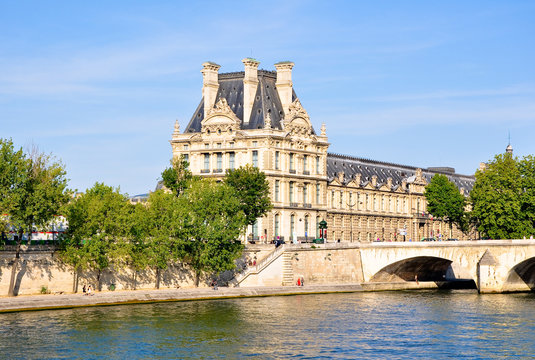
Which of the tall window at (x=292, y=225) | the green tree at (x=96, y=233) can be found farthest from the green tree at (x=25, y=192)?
the tall window at (x=292, y=225)

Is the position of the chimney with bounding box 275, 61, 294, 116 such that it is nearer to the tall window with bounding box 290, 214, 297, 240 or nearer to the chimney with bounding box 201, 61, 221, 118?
the chimney with bounding box 201, 61, 221, 118

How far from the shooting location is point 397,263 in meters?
121

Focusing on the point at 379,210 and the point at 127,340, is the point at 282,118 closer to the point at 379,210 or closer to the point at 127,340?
the point at 379,210

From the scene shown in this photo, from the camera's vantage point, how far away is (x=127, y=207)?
102 metres

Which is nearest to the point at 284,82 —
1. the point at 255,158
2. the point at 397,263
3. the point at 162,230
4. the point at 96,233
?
the point at 255,158

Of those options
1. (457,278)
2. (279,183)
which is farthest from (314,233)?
(457,278)

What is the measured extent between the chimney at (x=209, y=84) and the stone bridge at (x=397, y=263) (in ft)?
92.0

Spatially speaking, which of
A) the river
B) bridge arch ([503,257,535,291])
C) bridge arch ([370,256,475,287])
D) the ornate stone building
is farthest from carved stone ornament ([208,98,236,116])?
bridge arch ([503,257,535,291])

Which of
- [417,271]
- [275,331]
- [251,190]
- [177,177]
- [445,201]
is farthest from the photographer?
[445,201]

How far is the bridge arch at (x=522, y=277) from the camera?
4461 inches

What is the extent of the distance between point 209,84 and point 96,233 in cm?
4403

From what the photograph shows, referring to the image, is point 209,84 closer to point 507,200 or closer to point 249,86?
point 249,86

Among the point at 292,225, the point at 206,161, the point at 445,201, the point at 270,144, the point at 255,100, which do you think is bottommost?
the point at 292,225

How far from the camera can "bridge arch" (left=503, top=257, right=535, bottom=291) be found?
113312 millimetres
